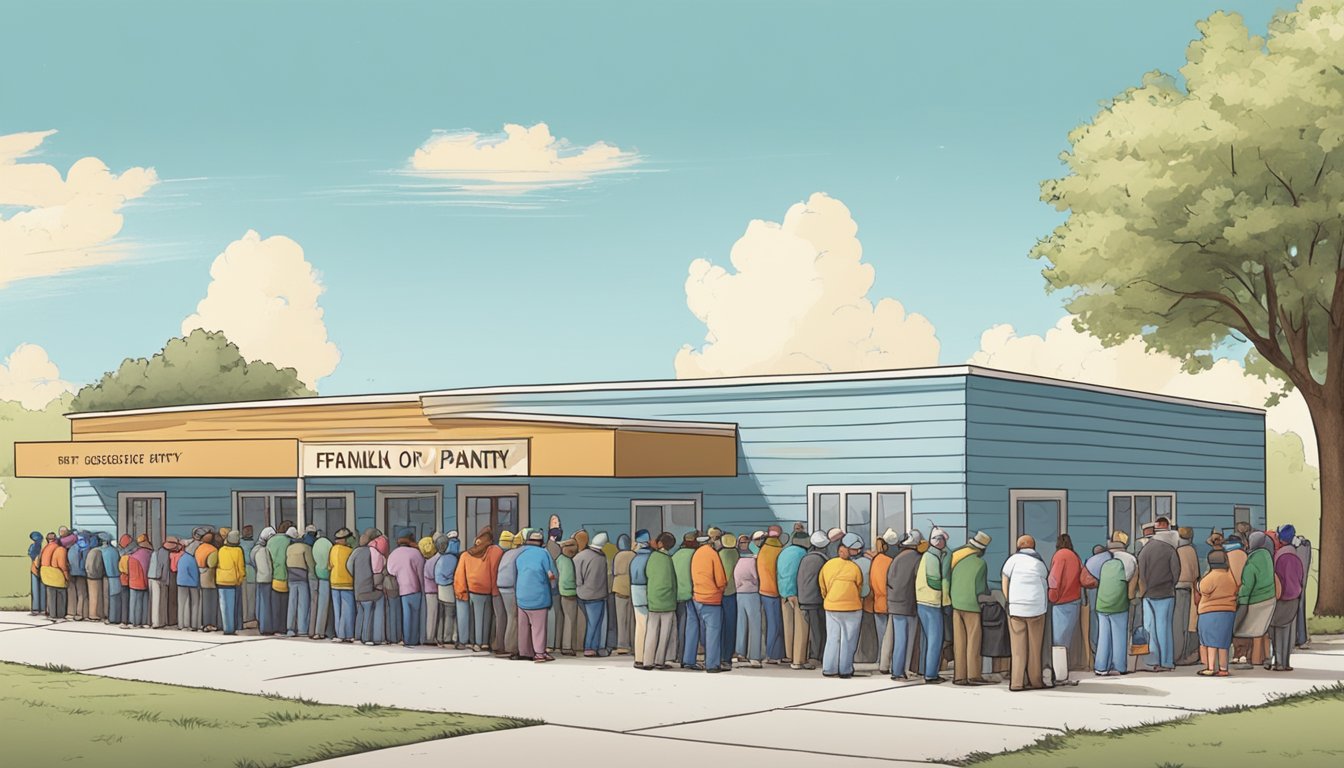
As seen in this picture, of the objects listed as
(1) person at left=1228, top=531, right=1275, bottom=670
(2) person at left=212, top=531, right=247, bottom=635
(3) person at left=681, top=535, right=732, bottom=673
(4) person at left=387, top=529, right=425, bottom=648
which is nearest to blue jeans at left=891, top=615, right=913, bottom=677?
(3) person at left=681, top=535, right=732, bottom=673

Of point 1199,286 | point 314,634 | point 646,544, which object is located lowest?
point 314,634

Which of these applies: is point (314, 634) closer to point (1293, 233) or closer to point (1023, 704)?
point (1023, 704)

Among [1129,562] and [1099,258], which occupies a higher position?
[1099,258]

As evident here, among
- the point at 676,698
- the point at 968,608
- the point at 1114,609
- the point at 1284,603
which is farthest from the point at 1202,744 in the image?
the point at 1284,603

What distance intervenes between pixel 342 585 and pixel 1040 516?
29.8ft

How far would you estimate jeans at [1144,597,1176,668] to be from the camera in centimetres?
1892

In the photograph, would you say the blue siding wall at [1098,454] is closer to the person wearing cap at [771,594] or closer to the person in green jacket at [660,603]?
the person wearing cap at [771,594]

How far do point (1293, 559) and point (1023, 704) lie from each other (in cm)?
480

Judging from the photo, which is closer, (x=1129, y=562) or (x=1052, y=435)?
(x=1129, y=562)

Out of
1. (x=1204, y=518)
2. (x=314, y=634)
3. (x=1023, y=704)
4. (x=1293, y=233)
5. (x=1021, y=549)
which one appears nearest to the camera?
(x=1023, y=704)

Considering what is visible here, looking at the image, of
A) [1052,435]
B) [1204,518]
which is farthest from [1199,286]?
[1052,435]

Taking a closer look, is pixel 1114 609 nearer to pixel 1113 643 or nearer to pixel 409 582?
pixel 1113 643

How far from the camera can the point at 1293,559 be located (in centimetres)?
1922

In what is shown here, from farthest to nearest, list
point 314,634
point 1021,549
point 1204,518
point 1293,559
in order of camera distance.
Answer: point 1204,518
point 314,634
point 1293,559
point 1021,549
